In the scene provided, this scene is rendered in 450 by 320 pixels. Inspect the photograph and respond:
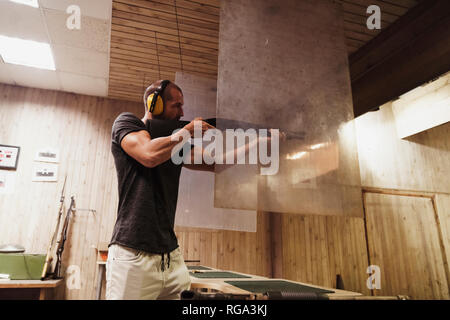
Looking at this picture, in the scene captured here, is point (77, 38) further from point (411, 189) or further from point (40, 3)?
point (411, 189)

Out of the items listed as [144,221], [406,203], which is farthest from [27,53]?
[406,203]

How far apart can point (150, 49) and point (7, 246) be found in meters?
2.51

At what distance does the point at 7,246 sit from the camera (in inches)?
120

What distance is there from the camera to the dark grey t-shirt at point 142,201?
3.47ft

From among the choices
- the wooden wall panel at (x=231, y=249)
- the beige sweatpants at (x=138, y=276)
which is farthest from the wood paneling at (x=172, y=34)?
the beige sweatpants at (x=138, y=276)

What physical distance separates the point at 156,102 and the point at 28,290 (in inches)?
125

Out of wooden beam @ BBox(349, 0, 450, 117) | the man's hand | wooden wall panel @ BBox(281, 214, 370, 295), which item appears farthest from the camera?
wooden wall panel @ BBox(281, 214, 370, 295)

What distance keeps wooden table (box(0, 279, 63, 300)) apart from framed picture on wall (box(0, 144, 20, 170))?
136 centimetres

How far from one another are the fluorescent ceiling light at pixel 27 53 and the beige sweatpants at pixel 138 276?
2.97 meters

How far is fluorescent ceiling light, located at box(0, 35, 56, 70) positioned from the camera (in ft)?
10.1

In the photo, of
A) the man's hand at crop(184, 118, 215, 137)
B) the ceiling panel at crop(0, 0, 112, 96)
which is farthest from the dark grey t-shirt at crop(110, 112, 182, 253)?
the ceiling panel at crop(0, 0, 112, 96)

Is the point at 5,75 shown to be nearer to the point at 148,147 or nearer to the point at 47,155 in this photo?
the point at 47,155

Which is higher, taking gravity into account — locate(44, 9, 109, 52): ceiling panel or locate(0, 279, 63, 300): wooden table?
locate(44, 9, 109, 52): ceiling panel

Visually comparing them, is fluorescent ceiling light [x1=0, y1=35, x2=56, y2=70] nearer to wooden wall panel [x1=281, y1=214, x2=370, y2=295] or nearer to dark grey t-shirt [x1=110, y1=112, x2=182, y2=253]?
dark grey t-shirt [x1=110, y1=112, x2=182, y2=253]
